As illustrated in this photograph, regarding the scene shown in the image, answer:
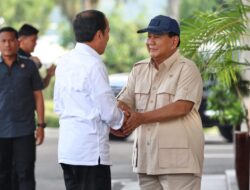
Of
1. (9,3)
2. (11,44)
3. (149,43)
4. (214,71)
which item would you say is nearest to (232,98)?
(214,71)

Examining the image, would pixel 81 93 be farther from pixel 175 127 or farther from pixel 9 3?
pixel 9 3

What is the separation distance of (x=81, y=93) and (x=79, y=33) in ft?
1.38

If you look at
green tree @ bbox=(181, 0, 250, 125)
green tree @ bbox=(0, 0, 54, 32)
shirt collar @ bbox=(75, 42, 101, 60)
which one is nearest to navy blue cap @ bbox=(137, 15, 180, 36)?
shirt collar @ bbox=(75, 42, 101, 60)

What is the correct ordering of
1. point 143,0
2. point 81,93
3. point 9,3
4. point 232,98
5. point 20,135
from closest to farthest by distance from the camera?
point 81,93 < point 20,135 < point 232,98 < point 9,3 < point 143,0

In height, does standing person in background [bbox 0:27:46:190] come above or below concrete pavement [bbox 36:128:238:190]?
above

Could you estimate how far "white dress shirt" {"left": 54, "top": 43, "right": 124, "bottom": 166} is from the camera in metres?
6.09

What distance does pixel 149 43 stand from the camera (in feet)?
21.0

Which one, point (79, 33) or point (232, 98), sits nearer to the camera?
point (79, 33)

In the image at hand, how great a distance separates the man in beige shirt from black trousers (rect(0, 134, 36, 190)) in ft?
8.11

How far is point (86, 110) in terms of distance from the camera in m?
6.12

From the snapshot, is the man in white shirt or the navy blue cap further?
the navy blue cap

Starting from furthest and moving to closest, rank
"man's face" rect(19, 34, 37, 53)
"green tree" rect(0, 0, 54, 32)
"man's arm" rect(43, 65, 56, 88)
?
1. "green tree" rect(0, 0, 54, 32)
2. "man's arm" rect(43, 65, 56, 88)
3. "man's face" rect(19, 34, 37, 53)

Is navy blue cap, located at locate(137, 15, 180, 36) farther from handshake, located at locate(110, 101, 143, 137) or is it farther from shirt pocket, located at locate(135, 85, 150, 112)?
handshake, located at locate(110, 101, 143, 137)

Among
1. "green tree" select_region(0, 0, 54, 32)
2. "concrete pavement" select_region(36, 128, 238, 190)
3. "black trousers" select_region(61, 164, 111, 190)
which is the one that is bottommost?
"concrete pavement" select_region(36, 128, 238, 190)
